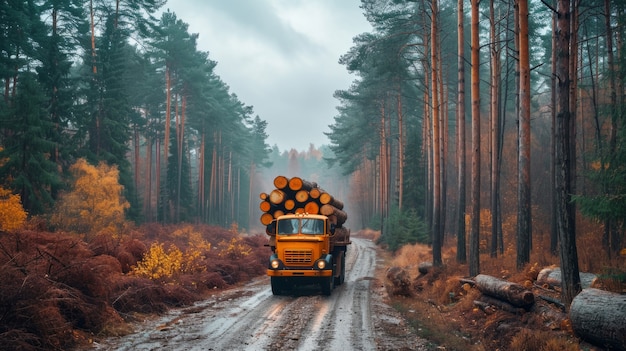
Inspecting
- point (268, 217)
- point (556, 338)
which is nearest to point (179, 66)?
point (268, 217)

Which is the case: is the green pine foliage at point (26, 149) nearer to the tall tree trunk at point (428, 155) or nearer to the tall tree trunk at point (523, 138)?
the tall tree trunk at point (523, 138)

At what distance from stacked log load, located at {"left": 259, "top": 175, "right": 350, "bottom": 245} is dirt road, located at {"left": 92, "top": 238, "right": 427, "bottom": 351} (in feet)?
10.3

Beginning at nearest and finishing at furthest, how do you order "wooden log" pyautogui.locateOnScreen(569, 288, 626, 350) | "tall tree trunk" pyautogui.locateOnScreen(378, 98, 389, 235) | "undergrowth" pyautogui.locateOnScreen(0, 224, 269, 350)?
"wooden log" pyautogui.locateOnScreen(569, 288, 626, 350), "undergrowth" pyautogui.locateOnScreen(0, 224, 269, 350), "tall tree trunk" pyautogui.locateOnScreen(378, 98, 389, 235)

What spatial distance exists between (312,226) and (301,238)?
77 cm

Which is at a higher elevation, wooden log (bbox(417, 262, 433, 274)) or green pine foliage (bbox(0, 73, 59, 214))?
green pine foliage (bbox(0, 73, 59, 214))

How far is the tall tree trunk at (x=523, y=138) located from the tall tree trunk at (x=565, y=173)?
2.71 meters

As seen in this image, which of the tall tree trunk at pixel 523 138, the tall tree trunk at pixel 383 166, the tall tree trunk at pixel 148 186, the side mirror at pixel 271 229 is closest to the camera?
the tall tree trunk at pixel 523 138

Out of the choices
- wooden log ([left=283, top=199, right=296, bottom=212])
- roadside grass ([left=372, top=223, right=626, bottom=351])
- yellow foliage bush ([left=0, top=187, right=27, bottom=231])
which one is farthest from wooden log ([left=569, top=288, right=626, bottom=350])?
yellow foliage bush ([left=0, top=187, right=27, bottom=231])

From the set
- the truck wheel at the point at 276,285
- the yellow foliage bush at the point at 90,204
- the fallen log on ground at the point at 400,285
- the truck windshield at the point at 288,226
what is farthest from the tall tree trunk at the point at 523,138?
the yellow foliage bush at the point at 90,204

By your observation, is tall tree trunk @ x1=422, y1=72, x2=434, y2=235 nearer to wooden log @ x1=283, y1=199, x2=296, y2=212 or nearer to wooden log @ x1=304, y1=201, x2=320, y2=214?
A: wooden log @ x1=304, y1=201, x2=320, y2=214

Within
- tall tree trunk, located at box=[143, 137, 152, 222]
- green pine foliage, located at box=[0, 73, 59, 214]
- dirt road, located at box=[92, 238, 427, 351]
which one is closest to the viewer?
dirt road, located at box=[92, 238, 427, 351]

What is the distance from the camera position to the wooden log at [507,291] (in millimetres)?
9352

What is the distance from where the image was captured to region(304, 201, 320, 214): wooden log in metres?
16.7

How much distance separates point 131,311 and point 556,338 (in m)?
9.57
